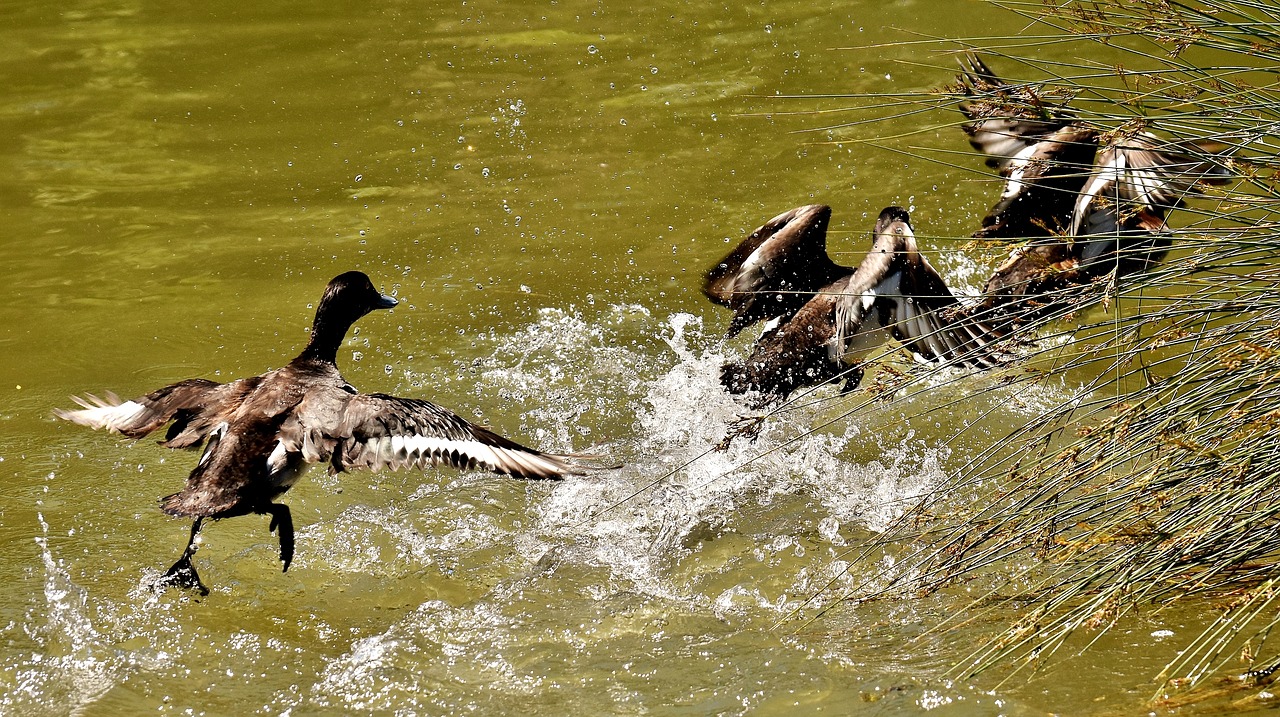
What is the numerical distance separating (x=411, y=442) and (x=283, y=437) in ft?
1.71

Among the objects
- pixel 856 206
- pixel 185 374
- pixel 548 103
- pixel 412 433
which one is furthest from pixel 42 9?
pixel 412 433

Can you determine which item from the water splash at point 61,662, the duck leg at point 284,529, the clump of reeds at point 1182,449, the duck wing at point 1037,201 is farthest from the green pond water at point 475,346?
the duck wing at point 1037,201

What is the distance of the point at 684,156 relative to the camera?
7.89 metres

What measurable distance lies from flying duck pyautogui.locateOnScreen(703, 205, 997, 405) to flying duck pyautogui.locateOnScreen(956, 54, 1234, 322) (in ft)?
1.04

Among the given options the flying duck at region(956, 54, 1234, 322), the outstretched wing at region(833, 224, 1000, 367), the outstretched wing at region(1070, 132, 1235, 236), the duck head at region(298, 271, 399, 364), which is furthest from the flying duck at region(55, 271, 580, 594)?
the outstretched wing at region(1070, 132, 1235, 236)

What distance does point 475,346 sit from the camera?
612cm

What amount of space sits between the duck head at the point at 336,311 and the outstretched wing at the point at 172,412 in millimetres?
323

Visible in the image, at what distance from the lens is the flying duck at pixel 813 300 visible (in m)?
4.49

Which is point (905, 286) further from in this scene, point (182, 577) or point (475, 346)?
point (182, 577)

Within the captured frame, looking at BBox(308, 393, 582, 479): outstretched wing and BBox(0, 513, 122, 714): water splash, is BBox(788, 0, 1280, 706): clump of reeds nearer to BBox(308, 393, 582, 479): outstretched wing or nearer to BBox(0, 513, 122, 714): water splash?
BBox(308, 393, 582, 479): outstretched wing

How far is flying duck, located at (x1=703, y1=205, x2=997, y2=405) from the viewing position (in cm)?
449

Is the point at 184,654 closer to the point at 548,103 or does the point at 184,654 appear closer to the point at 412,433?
the point at 412,433

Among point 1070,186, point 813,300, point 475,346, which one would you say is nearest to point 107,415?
point 475,346

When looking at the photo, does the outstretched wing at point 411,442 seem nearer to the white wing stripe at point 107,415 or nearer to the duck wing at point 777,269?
the white wing stripe at point 107,415
